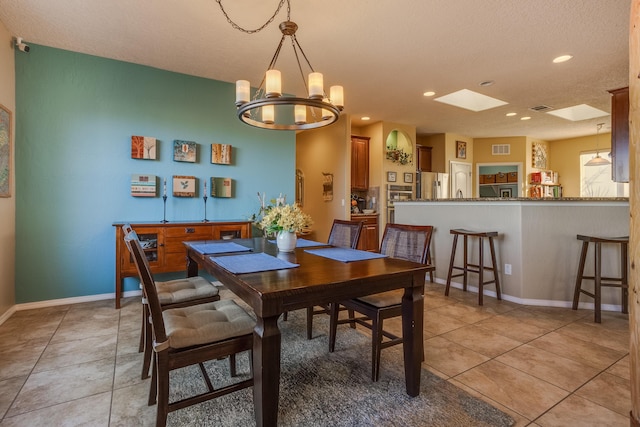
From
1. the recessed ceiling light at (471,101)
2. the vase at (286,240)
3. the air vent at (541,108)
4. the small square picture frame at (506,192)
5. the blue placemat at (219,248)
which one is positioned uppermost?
the recessed ceiling light at (471,101)

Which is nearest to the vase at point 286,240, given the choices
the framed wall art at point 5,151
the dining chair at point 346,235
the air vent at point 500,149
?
the dining chair at point 346,235

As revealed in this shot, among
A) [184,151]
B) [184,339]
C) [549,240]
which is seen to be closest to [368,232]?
[549,240]

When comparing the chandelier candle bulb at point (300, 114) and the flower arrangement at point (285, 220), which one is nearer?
the flower arrangement at point (285, 220)

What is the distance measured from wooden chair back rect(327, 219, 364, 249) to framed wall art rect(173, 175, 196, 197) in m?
2.02

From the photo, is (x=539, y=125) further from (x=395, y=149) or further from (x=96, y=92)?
(x=96, y=92)

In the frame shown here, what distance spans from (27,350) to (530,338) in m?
3.71

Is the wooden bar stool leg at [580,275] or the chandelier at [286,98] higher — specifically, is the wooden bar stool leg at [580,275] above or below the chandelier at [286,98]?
below

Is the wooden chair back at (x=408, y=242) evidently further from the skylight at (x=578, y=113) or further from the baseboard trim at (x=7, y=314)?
the skylight at (x=578, y=113)

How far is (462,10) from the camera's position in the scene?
2654 mm

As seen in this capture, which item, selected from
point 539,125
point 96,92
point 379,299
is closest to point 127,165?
point 96,92

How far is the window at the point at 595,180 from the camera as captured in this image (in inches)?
305

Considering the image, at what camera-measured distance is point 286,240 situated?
2.20m

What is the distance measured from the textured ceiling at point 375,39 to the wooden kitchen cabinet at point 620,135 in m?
0.47

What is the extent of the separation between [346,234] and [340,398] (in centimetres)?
135
